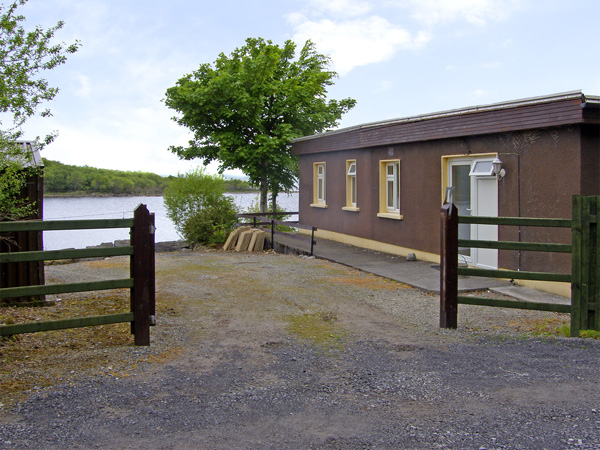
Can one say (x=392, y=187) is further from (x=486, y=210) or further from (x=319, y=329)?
(x=319, y=329)

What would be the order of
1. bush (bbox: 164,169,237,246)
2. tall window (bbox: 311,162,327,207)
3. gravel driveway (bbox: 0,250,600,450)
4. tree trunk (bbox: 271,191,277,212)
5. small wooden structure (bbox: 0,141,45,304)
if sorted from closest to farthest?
gravel driveway (bbox: 0,250,600,450), small wooden structure (bbox: 0,141,45,304), tall window (bbox: 311,162,327,207), bush (bbox: 164,169,237,246), tree trunk (bbox: 271,191,277,212)

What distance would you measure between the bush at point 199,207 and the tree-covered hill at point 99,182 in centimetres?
98

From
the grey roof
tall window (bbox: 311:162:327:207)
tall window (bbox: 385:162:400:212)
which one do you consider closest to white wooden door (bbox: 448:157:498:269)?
the grey roof

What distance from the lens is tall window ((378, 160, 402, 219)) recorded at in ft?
50.7

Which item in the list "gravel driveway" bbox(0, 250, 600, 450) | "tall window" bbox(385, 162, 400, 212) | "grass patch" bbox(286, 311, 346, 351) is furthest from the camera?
"tall window" bbox(385, 162, 400, 212)

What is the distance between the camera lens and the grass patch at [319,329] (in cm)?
654

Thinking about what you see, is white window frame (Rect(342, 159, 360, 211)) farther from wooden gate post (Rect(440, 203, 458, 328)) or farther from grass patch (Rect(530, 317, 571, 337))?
wooden gate post (Rect(440, 203, 458, 328))

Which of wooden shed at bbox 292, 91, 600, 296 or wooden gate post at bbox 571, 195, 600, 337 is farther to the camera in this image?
wooden shed at bbox 292, 91, 600, 296

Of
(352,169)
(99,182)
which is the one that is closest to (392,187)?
(352,169)

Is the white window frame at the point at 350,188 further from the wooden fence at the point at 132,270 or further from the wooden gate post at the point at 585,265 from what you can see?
the wooden fence at the point at 132,270

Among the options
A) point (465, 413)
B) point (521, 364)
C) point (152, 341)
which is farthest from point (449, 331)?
point (152, 341)

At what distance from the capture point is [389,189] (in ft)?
52.6

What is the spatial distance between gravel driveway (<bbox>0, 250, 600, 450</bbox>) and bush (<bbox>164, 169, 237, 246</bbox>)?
1277 cm

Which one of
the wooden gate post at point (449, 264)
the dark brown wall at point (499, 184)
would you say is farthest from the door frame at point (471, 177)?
the wooden gate post at point (449, 264)
